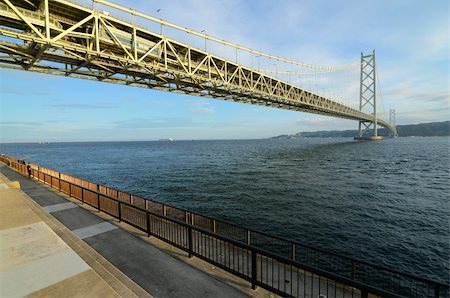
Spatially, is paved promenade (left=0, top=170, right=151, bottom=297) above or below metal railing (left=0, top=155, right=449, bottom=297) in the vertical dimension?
above

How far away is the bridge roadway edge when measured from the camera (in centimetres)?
529

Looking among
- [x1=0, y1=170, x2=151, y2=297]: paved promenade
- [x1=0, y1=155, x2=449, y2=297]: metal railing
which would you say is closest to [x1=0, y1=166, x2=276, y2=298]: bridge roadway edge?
[x1=0, y1=155, x2=449, y2=297]: metal railing

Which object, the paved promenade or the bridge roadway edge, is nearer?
the paved promenade

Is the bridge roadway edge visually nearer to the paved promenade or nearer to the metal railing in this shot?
the metal railing

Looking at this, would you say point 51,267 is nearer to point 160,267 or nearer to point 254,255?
point 160,267

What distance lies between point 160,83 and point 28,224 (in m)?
27.7

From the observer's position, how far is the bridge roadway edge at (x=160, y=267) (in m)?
5.29

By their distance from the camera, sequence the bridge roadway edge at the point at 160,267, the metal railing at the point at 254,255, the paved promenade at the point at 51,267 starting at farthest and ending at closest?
the metal railing at the point at 254,255 → the bridge roadway edge at the point at 160,267 → the paved promenade at the point at 51,267

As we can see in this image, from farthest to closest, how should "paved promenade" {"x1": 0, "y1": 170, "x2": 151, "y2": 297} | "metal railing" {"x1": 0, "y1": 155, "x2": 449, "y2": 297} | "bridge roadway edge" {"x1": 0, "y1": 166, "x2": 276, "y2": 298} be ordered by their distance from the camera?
"metal railing" {"x1": 0, "y1": 155, "x2": 449, "y2": 297} → "bridge roadway edge" {"x1": 0, "y1": 166, "x2": 276, "y2": 298} → "paved promenade" {"x1": 0, "y1": 170, "x2": 151, "y2": 297}

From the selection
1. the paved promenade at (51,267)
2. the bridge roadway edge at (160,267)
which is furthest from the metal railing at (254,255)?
the paved promenade at (51,267)

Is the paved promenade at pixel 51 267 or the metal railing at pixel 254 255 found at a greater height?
the paved promenade at pixel 51 267

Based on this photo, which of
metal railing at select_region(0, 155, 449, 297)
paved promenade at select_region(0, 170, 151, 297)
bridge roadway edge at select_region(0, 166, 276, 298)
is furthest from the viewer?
metal railing at select_region(0, 155, 449, 297)

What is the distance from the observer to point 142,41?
83.7ft

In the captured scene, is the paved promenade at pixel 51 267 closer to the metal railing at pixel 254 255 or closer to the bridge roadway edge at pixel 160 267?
the bridge roadway edge at pixel 160 267
